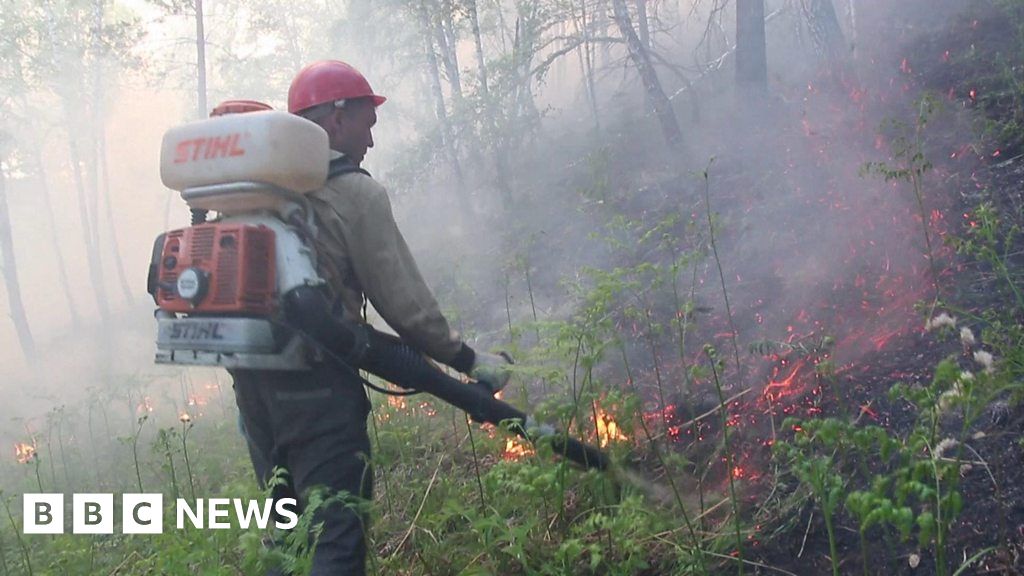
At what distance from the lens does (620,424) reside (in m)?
3.51

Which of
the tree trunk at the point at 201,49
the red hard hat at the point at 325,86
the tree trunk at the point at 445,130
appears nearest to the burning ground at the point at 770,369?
the red hard hat at the point at 325,86

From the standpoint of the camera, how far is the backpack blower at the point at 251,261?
8.94ft

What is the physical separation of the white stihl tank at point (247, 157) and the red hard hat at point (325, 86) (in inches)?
18.7

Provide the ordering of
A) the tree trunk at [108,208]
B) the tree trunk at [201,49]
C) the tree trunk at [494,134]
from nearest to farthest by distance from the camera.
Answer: the tree trunk at [494,134]
the tree trunk at [201,49]
the tree trunk at [108,208]

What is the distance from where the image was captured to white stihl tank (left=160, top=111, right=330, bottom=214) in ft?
9.07

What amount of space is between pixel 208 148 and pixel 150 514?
7.51 feet

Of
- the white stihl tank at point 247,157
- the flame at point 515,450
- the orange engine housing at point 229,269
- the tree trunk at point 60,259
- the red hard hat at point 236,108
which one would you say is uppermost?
the red hard hat at point 236,108

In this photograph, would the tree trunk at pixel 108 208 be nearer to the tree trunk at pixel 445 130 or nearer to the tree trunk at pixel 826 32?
the tree trunk at pixel 445 130

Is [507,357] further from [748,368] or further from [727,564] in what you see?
[748,368]

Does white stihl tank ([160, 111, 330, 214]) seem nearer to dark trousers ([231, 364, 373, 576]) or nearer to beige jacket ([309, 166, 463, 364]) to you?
beige jacket ([309, 166, 463, 364])

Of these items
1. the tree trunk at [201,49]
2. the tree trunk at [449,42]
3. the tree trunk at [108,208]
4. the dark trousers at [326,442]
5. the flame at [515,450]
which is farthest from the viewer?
the tree trunk at [108,208]

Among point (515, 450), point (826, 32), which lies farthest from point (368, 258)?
point (826, 32)

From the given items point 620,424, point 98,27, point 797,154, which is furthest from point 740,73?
point 98,27

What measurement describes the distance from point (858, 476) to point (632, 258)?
4319mm
